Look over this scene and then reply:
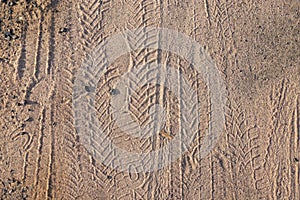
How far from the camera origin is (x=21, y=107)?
188 inches

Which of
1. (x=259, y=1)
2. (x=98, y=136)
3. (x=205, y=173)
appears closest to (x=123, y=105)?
(x=98, y=136)

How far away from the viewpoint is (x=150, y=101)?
4.89 metres

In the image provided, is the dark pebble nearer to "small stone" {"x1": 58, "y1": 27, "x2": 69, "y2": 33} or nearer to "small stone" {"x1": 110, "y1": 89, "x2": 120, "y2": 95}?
"small stone" {"x1": 58, "y1": 27, "x2": 69, "y2": 33}

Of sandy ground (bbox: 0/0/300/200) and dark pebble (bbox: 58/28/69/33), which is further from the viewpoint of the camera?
dark pebble (bbox: 58/28/69/33)

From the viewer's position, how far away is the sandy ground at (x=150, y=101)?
4.76m

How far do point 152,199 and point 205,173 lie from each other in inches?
25.2

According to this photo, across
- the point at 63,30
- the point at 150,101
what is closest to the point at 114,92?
the point at 150,101

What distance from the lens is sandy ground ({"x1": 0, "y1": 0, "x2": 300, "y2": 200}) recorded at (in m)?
4.76

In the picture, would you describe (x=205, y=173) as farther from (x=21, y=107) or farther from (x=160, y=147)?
(x=21, y=107)

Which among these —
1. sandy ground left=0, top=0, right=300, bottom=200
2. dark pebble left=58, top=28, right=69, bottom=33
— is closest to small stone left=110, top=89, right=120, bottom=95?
sandy ground left=0, top=0, right=300, bottom=200

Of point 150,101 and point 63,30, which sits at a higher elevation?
point 63,30

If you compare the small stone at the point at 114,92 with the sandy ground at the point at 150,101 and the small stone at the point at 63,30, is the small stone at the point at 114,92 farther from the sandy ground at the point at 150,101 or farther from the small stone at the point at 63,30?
the small stone at the point at 63,30

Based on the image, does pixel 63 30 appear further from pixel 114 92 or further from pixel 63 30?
pixel 114 92

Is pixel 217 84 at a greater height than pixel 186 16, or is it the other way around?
pixel 186 16
